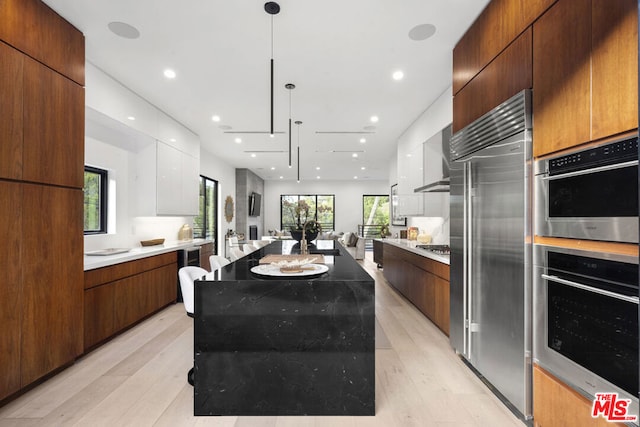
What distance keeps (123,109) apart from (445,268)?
13.5 ft

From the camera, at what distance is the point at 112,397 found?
2.20 m

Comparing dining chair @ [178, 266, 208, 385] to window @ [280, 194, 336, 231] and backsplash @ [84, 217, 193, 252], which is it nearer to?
backsplash @ [84, 217, 193, 252]

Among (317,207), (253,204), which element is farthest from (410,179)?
(317,207)

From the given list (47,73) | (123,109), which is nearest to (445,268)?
(47,73)

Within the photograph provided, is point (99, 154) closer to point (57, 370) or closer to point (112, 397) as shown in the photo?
point (57, 370)

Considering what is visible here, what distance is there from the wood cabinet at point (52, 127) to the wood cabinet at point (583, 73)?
341cm

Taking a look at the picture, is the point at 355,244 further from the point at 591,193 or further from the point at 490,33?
the point at 591,193

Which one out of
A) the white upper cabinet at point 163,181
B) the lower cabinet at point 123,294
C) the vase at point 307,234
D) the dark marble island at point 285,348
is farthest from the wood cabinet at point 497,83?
the white upper cabinet at point 163,181

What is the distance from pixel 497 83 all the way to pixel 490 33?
426 mm

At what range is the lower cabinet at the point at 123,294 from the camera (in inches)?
115

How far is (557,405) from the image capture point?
65.1 inches

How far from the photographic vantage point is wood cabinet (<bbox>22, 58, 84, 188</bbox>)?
227cm

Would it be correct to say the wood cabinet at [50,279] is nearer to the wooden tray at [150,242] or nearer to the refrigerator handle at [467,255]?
the wooden tray at [150,242]

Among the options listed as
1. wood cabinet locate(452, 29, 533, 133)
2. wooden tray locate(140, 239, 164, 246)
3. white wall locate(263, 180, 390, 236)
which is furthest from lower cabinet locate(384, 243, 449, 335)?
white wall locate(263, 180, 390, 236)
